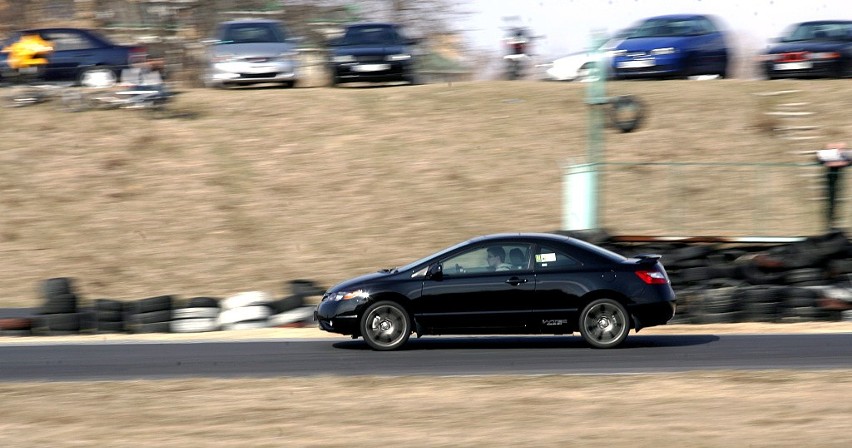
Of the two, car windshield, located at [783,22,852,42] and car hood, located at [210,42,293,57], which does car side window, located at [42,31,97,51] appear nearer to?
car hood, located at [210,42,293,57]

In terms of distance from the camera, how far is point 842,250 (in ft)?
52.9

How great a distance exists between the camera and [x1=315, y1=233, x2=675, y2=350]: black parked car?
11.6m

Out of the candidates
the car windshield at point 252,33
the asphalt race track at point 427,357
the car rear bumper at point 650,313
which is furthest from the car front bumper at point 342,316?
the car windshield at point 252,33

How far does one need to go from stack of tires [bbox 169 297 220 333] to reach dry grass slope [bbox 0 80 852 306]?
473 cm

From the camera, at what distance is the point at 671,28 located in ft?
90.6

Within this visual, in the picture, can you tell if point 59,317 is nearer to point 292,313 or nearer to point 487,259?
point 292,313

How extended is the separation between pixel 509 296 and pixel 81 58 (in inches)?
758

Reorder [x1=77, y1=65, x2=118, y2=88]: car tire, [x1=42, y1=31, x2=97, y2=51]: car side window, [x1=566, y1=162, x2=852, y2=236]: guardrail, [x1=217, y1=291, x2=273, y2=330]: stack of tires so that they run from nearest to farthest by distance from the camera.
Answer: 1. [x1=217, y1=291, x2=273, y2=330]: stack of tires
2. [x1=566, y1=162, x2=852, y2=236]: guardrail
3. [x1=77, y1=65, x2=118, y2=88]: car tire
4. [x1=42, y1=31, x2=97, y2=51]: car side window

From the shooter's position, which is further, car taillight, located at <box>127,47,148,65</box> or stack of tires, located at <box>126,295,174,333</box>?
car taillight, located at <box>127,47,148,65</box>

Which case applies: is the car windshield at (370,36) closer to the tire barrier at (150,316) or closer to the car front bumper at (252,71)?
the car front bumper at (252,71)

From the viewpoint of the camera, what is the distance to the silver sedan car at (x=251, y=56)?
27.2 m

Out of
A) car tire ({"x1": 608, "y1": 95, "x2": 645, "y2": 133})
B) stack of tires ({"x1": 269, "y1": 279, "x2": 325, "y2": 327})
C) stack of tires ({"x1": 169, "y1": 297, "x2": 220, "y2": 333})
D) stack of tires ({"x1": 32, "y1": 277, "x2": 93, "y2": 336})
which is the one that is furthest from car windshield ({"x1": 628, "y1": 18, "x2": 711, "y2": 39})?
stack of tires ({"x1": 32, "y1": 277, "x2": 93, "y2": 336})

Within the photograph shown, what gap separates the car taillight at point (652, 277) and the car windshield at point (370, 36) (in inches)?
665

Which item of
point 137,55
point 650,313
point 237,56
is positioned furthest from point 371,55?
point 650,313
